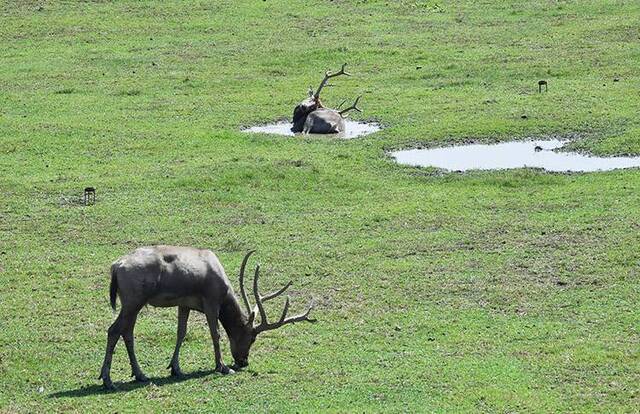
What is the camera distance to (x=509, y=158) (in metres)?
28.0

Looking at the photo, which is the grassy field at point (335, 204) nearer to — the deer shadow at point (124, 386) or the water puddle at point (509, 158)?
the deer shadow at point (124, 386)

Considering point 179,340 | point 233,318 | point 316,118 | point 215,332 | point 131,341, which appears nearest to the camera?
point 131,341

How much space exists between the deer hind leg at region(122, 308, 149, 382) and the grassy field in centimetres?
22

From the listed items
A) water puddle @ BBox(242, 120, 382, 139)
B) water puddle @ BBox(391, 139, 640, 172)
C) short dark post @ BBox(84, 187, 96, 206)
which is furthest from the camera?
water puddle @ BBox(242, 120, 382, 139)

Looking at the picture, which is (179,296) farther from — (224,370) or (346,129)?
(346,129)

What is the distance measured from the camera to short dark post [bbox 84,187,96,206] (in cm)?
2466

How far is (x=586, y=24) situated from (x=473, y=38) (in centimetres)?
362

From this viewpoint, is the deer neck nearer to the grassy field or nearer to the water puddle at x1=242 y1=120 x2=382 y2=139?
the grassy field

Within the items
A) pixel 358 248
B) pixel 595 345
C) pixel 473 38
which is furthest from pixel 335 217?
pixel 473 38

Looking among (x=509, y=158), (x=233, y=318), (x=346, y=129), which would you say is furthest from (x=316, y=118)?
(x=233, y=318)

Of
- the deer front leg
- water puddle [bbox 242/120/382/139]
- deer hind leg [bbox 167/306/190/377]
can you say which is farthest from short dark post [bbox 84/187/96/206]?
the deer front leg

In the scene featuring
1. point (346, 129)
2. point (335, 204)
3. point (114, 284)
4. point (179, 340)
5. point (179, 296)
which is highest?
point (114, 284)

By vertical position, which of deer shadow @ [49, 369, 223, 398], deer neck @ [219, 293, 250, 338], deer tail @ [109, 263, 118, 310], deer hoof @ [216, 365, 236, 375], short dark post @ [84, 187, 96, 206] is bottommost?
short dark post @ [84, 187, 96, 206]

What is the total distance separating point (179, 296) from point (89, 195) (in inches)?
379
